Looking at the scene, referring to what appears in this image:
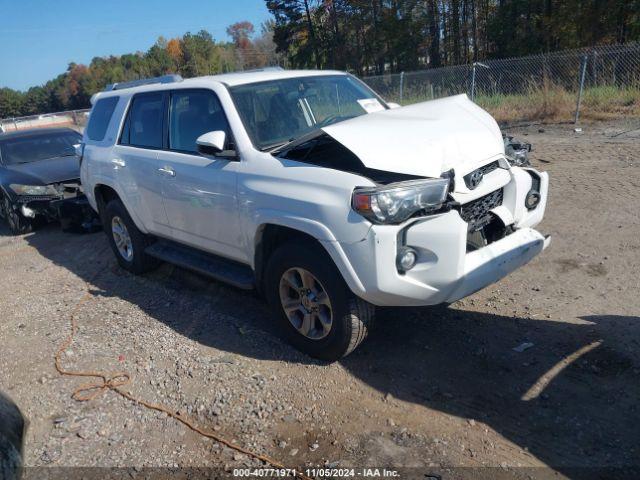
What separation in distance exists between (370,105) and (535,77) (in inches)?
459

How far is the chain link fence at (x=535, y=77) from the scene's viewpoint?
1350 centimetres

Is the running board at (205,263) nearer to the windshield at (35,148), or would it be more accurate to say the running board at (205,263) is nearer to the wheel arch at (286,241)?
the wheel arch at (286,241)

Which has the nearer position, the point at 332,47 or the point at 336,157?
the point at 336,157

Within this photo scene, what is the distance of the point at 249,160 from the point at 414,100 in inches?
540

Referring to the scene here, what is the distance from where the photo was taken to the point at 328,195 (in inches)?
131

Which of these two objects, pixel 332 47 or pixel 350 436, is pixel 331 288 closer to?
pixel 350 436

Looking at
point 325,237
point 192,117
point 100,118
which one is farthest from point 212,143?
point 100,118

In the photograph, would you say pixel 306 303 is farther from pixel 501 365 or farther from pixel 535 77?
pixel 535 77

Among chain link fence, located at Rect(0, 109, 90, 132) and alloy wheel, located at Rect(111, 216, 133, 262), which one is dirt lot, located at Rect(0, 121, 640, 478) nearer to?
alloy wheel, located at Rect(111, 216, 133, 262)

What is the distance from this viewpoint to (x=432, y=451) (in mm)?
2936

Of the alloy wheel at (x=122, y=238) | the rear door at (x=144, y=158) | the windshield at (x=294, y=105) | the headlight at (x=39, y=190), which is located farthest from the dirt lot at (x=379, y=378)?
the headlight at (x=39, y=190)

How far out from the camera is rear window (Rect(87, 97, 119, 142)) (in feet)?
19.5

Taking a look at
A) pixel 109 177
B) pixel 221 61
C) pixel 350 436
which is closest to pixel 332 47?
pixel 221 61

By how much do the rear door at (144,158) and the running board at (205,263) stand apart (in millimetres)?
190
